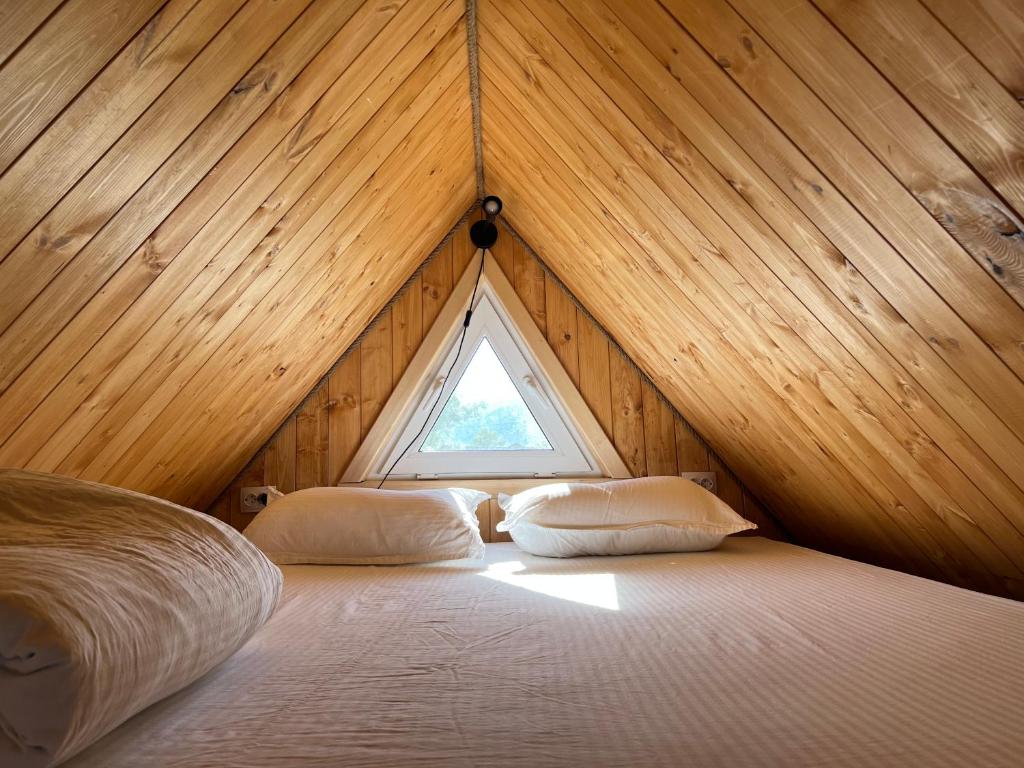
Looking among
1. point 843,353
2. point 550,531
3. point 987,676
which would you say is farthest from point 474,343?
point 987,676

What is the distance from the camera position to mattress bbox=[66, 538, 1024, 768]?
2.43 feet

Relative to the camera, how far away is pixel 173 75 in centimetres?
117

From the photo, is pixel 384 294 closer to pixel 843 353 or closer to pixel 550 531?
pixel 550 531

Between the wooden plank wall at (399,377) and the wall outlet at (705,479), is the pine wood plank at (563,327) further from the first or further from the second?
the wall outlet at (705,479)

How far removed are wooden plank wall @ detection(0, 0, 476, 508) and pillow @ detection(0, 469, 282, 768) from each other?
467 millimetres

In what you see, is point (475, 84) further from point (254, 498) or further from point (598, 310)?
point (254, 498)

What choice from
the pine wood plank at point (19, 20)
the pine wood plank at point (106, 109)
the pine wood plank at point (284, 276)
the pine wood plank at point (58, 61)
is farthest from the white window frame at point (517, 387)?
the pine wood plank at point (19, 20)

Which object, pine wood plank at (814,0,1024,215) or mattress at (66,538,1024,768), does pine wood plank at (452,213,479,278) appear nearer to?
mattress at (66,538,1024,768)

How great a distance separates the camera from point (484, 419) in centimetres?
312

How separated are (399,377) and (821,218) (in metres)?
1.99

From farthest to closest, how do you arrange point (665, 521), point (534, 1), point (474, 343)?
point (474, 343) → point (665, 521) → point (534, 1)

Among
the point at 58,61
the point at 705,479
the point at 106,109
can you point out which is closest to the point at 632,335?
the point at 705,479

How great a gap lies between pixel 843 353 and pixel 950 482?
1.40ft

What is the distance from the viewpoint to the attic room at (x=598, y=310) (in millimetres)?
822
